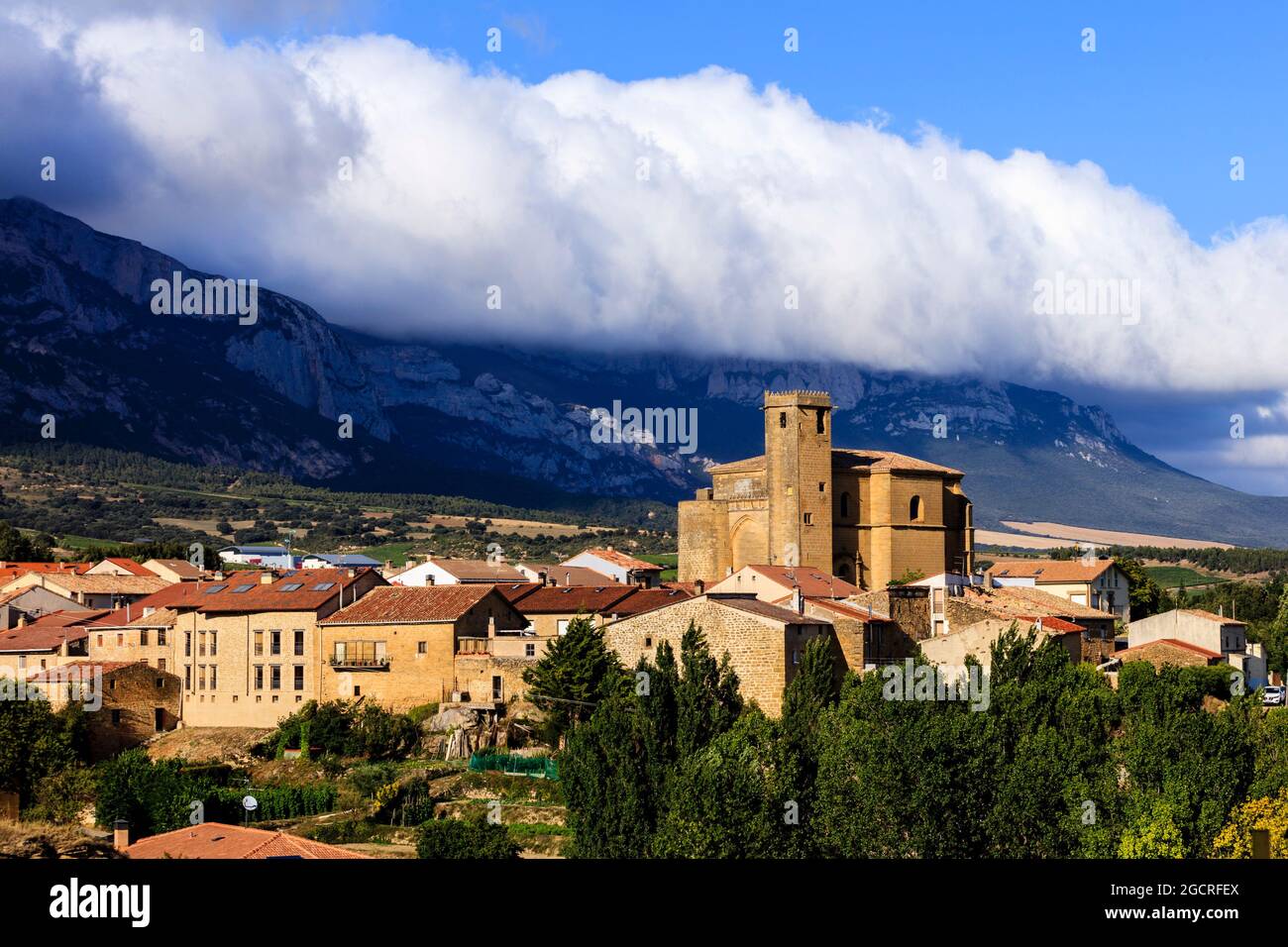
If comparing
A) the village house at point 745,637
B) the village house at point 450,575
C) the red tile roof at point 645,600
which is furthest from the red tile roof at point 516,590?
the village house at point 745,637

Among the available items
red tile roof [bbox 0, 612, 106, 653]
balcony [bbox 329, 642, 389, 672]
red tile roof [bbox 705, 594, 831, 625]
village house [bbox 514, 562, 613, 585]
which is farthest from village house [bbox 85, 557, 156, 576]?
red tile roof [bbox 705, 594, 831, 625]

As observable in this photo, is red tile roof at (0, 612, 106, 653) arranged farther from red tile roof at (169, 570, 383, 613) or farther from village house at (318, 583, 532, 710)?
village house at (318, 583, 532, 710)

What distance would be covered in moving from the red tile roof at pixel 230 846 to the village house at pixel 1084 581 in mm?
57151

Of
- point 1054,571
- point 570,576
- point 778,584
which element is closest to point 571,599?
point 778,584

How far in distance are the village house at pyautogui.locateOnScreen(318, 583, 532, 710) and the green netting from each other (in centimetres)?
449

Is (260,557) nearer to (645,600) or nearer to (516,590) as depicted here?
(516,590)

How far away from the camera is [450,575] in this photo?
291 ft

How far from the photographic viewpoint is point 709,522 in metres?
95.6

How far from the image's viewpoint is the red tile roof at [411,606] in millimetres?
62562

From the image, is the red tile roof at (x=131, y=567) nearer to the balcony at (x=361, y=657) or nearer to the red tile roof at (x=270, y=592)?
the red tile roof at (x=270, y=592)

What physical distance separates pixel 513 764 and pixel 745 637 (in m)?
8.67

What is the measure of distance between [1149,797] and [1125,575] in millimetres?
56530

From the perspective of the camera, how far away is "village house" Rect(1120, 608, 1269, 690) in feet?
246
